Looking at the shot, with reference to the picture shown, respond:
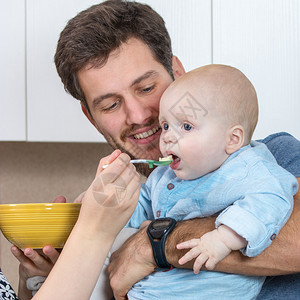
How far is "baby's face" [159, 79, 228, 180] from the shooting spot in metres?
1.03

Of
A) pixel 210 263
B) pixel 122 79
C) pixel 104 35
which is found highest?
pixel 104 35

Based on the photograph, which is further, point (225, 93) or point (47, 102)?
point (47, 102)

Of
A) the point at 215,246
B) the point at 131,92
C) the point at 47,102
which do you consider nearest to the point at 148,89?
the point at 131,92

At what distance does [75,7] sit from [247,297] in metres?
1.45

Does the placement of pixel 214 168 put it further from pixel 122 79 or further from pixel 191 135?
pixel 122 79

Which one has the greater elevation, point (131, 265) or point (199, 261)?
point (199, 261)

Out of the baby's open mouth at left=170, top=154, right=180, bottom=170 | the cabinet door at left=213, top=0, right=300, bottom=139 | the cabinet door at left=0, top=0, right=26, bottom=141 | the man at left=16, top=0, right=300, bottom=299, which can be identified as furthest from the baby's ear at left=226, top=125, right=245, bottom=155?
the cabinet door at left=0, top=0, right=26, bottom=141

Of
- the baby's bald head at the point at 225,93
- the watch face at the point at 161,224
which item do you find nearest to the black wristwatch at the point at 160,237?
the watch face at the point at 161,224

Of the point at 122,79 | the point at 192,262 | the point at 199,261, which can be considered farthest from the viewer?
the point at 122,79

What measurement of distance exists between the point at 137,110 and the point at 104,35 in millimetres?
228

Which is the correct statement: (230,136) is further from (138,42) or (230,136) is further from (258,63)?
(258,63)

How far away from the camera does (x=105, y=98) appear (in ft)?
4.50

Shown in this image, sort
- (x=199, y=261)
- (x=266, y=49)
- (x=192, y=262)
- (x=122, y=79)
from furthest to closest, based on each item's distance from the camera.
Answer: (x=266, y=49) < (x=122, y=79) < (x=192, y=262) < (x=199, y=261)

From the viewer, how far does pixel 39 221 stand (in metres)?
0.98
